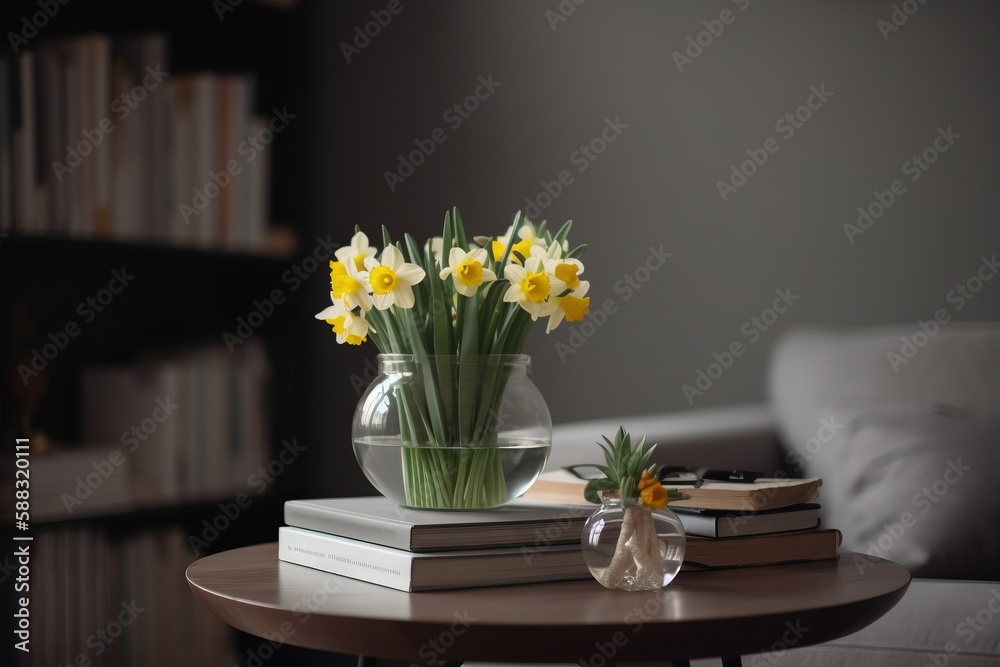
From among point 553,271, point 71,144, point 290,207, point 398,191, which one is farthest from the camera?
point 398,191

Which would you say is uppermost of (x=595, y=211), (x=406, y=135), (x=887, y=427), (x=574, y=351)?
(x=406, y=135)

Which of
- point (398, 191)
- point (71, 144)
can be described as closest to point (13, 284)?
point (71, 144)

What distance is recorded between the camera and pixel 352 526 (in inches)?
38.3

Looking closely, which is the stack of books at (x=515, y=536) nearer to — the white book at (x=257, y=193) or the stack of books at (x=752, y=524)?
the stack of books at (x=752, y=524)

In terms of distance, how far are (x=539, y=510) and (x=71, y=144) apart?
1224 millimetres

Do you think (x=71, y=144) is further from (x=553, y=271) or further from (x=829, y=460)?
(x=829, y=460)

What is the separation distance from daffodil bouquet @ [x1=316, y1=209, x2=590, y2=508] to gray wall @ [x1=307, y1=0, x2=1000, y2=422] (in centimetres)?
129

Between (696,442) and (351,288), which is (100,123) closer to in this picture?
(351,288)

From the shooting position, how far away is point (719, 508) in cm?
104

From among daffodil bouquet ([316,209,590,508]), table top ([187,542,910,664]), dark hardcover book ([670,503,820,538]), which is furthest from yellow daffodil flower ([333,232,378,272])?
dark hardcover book ([670,503,820,538])

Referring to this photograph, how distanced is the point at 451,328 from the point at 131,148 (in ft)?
3.69

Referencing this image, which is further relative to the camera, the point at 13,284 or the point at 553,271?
the point at 13,284

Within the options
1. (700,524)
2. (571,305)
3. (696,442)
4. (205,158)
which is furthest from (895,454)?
(205,158)

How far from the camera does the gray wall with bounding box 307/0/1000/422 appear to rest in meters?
2.06
